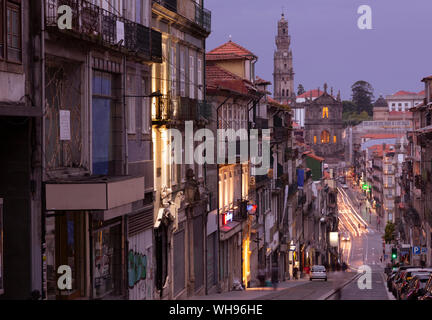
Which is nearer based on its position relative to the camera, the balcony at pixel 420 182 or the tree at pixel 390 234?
→ the balcony at pixel 420 182

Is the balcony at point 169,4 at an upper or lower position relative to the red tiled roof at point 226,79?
upper

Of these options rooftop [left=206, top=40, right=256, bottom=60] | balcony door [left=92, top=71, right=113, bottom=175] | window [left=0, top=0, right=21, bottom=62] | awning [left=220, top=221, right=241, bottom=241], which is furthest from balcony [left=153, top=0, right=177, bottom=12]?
rooftop [left=206, top=40, right=256, bottom=60]

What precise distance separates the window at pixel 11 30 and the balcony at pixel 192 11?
10037 millimetres

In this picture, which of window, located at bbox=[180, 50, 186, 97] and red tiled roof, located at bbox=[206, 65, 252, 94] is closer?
window, located at bbox=[180, 50, 186, 97]

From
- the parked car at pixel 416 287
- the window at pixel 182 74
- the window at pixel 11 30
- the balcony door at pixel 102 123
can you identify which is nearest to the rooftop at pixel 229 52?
the window at pixel 182 74

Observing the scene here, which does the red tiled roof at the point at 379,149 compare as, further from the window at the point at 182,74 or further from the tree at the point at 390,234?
the window at the point at 182,74

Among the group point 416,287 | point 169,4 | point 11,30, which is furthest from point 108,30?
point 416,287

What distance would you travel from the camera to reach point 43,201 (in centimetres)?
1641

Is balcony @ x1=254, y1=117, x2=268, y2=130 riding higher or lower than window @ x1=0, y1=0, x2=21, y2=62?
lower

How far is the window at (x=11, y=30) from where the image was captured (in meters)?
15.1

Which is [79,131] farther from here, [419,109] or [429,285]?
[419,109]

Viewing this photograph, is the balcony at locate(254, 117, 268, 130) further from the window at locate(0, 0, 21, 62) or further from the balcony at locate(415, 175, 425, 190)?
the window at locate(0, 0, 21, 62)

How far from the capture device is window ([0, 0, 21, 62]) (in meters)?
15.1

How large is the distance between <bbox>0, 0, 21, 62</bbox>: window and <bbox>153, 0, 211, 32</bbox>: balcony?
10037mm
